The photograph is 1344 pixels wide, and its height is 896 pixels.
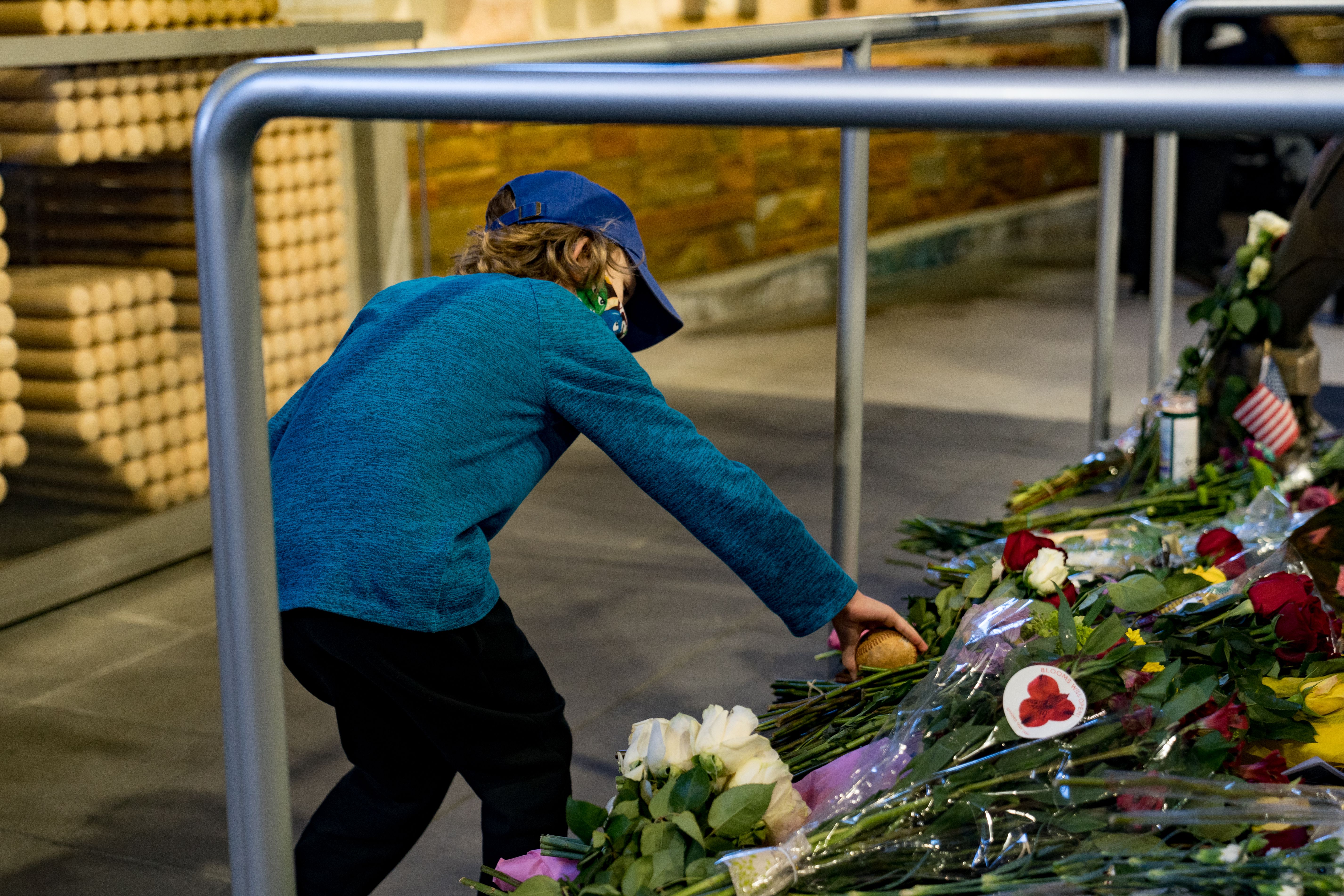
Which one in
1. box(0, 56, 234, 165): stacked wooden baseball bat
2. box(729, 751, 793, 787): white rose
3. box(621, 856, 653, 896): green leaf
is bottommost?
box(621, 856, 653, 896): green leaf

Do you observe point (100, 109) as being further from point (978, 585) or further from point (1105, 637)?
point (1105, 637)

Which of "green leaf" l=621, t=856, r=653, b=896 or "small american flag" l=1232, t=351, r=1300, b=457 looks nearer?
"green leaf" l=621, t=856, r=653, b=896

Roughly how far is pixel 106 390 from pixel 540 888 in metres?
2.74

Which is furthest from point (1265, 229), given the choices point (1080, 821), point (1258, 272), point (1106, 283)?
point (1080, 821)

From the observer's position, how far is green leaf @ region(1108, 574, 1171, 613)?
1.54 m

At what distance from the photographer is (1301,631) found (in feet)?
4.95

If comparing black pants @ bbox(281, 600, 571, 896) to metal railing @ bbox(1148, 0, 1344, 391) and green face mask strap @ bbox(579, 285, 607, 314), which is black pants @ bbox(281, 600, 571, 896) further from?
metal railing @ bbox(1148, 0, 1344, 391)

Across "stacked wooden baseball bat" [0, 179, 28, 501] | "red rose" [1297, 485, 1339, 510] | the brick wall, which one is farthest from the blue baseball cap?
the brick wall

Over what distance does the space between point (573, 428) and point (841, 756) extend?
0.46 m

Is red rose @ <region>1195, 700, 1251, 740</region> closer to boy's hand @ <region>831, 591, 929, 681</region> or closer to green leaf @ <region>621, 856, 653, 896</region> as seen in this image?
boy's hand @ <region>831, 591, 929, 681</region>

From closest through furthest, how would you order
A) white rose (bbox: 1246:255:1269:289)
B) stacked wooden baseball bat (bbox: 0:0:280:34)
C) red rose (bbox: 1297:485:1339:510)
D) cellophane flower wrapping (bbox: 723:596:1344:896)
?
cellophane flower wrapping (bbox: 723:596:1344:896) < red rose (bbox: 1297:485:1339:510) < white rose (bbox: 1246:255:1269:289) < stacked wooden baseball bat (bbox: 0:0:280:34)

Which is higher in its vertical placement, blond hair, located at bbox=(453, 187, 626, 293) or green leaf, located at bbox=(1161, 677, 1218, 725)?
blond hair, located at bbox=(453, 187, 626, 293)

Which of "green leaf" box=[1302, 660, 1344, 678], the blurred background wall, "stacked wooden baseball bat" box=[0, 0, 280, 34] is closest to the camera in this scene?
"green leaf" box=[1302, 660, 1344, 678]

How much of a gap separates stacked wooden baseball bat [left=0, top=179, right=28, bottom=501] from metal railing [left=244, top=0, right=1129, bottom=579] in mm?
2007
